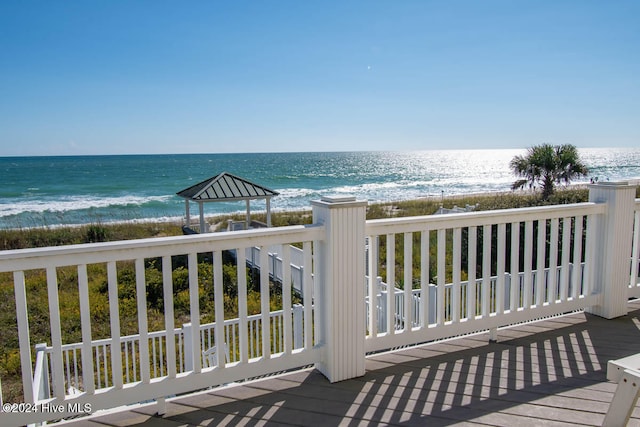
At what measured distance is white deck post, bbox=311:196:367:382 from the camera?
235 cm

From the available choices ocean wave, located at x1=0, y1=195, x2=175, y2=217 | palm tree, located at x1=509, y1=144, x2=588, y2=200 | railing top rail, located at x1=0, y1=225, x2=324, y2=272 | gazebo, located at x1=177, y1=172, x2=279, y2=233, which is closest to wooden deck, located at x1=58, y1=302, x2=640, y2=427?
railing top rail, located at x1=0, y1=225, x2=324, y2=272

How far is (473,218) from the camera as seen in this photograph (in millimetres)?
2752

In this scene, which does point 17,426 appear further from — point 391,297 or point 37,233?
point 37,233

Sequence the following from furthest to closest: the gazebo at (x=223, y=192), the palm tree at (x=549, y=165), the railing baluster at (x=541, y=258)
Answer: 1. the palm tree at (x=549, y=165)
2. the gazebo at (x=223, y=192)
3. the railing baluster at (x=541, y=258)

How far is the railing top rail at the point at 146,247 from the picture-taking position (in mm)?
1786

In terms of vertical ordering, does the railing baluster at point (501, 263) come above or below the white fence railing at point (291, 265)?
above

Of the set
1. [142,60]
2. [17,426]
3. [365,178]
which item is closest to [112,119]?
[142,60]

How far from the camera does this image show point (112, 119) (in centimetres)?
4362

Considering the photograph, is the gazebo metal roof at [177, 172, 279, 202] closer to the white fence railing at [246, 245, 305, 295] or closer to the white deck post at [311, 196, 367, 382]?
the white fence railing at [246, 245, 305, 295]

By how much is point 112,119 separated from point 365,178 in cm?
2513

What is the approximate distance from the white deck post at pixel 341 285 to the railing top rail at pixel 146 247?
0.34ft

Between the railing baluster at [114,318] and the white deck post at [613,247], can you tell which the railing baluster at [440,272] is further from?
the railing baluster at [114,318]

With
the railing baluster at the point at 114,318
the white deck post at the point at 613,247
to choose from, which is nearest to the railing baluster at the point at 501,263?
the white deck post at the point at 613,247

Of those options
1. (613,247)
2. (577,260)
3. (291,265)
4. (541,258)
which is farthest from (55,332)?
(291,265)
